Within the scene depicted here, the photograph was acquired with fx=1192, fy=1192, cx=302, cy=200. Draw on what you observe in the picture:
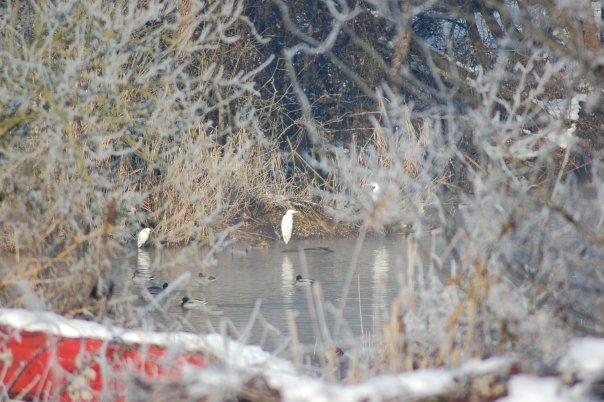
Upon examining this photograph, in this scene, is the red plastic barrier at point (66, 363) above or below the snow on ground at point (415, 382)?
below

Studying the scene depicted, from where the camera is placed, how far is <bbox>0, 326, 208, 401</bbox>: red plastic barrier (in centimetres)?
495

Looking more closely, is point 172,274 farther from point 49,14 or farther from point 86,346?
point 86,346

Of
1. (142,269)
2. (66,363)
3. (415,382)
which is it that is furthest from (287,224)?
(415,382)

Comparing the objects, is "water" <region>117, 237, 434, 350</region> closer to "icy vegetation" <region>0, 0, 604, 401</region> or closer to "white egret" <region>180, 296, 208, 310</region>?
"white egret" <region>180, 296, 208, 310</region>

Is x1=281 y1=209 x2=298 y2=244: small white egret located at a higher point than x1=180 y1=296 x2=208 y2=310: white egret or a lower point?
higher

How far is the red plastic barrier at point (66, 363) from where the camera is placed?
4953mm

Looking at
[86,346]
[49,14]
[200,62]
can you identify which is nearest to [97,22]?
[49,14]

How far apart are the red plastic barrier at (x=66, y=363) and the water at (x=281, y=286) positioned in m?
2.93

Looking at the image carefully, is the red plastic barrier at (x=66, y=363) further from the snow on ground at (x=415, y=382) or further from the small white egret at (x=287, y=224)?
the small white egret at (x=287, y=224)

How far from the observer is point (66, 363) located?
539 cm

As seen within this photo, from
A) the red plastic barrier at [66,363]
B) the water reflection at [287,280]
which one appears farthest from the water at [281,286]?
the red plastic barrier at [66,363]

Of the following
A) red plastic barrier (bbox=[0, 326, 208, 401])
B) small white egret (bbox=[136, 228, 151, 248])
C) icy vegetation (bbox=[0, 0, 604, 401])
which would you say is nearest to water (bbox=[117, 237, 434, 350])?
small white egret (bbox=[136, 228, 151, 248])

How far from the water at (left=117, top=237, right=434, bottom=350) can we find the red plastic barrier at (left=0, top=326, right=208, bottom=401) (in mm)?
2935

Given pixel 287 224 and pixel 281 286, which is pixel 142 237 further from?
→ pixel 281 286
